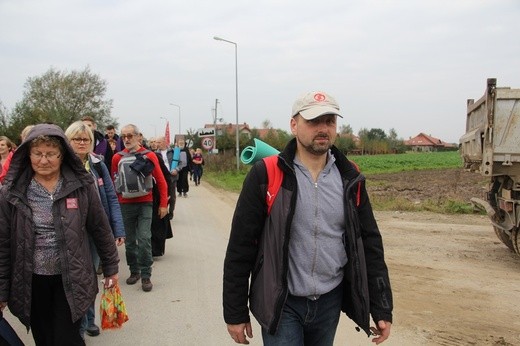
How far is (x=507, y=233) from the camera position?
6988 mm

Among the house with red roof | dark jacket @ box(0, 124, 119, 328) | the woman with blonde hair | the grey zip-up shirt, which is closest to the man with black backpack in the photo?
the woman with blonde hair

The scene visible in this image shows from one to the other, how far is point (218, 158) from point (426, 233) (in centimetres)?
2267

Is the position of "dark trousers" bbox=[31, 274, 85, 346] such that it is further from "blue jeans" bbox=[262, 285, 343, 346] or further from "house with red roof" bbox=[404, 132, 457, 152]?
"house with red roof" bbox=[404, 132, 457, 152]

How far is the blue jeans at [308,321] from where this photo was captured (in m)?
2.31

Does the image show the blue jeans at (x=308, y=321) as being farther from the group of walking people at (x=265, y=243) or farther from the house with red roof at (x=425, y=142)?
the house with red roof at (x=425, y=142)

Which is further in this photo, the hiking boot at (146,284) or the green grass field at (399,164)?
the green grass field at (399,164)

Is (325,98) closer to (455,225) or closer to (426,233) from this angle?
(426,233)

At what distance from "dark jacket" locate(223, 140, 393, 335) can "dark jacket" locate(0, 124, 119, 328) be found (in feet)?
3.44

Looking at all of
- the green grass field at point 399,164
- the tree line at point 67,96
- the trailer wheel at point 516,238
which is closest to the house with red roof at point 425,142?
the green grass field at point 399,164

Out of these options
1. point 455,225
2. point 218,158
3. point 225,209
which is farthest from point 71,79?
point 455,225

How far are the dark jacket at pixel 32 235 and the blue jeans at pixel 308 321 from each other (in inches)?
48.1

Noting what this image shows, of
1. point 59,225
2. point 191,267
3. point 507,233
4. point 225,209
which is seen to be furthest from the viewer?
point 225,209

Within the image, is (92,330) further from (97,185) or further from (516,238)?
(516,238)

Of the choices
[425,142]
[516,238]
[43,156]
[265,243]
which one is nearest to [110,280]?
[43,156]
